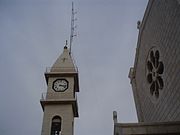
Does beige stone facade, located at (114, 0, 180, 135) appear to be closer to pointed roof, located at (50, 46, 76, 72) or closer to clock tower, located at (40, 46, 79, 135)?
clock tower, located at (40, 46, 79, 135)

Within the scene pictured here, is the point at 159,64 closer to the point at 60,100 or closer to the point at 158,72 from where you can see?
the point at 158,72

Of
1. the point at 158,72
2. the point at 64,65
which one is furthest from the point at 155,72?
the point at 64,65

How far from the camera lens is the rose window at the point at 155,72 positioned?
20.6 m

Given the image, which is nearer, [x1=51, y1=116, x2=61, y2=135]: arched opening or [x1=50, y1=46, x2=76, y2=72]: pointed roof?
[x1=51, y1=116, x2=61, y2=135]: arched opening

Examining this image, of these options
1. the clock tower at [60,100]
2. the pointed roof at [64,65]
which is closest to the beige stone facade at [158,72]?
the clock tower at [60,100]

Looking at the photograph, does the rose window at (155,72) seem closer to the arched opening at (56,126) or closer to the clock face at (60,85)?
the arched opening at (56,126)

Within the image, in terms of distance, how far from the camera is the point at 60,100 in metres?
28.0

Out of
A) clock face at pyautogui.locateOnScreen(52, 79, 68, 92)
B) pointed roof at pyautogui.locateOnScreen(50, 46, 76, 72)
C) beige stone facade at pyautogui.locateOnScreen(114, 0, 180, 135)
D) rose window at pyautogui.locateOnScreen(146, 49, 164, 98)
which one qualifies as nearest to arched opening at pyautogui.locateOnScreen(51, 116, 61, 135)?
clock face at pyautogui.locateOnScreen(52, 79, 68, 92)

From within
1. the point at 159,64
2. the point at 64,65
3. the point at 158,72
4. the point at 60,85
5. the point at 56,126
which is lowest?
the point at 56,126

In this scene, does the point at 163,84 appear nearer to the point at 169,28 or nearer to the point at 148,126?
the point at 169,28

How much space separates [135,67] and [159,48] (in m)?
7.05

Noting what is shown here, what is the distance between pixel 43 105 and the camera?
2823cm

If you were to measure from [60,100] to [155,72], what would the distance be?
402 inches

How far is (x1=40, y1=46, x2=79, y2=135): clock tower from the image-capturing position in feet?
88.6
